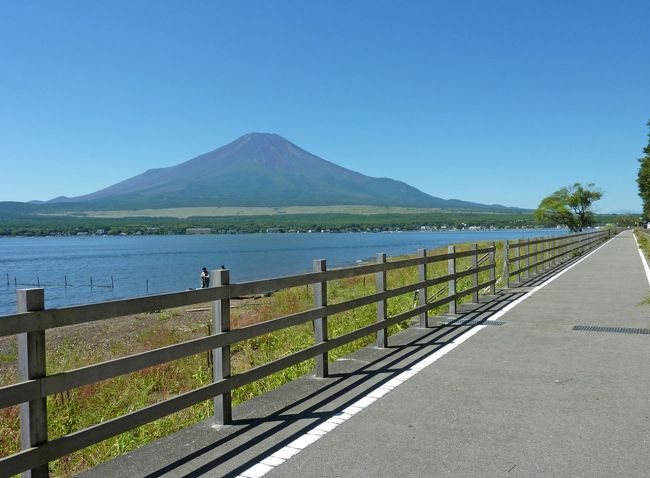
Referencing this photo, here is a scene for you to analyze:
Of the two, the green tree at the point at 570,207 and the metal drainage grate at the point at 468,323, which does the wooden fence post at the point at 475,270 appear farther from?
the green tree at the point at 570,207

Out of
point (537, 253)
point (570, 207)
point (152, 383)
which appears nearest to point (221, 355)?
point (152, 383)

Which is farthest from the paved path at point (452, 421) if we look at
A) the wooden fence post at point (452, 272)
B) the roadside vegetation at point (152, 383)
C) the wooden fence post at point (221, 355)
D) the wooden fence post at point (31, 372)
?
the wooden fence post at point (452, 272)

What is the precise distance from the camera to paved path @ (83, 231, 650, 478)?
13.9ft

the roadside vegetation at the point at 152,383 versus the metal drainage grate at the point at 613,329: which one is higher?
the metal drainage grate at the point at 613,329

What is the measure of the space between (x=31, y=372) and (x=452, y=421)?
332 centimetres

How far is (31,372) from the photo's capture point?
140 inches

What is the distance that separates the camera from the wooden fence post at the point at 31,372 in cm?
354

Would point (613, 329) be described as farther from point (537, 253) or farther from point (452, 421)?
point (537, 253)

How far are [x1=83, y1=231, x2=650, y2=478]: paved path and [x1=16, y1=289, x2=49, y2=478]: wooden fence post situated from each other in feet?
2.49

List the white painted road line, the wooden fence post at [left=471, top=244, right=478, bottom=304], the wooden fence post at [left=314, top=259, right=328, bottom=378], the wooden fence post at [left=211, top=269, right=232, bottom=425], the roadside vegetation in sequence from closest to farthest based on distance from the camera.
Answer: the white painted road line → the wooden fence post at [left=211, top=269, right=232, bottom=425] → the roadside vegetation → the wooden fence post at [left=314, top=259, right=328, bottom=378] → the wooden fence post at [left=471, top=244, right=478, bottom=304]

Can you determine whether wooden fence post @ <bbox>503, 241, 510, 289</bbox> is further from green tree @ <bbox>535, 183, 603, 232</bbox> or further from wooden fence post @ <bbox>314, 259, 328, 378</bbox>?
green tree @ <bbox>535, 183, 603, 232</bbox>

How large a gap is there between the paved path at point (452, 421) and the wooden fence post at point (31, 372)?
0.76m

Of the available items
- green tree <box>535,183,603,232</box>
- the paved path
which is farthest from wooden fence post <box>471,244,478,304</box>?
green tree <box>535,183,603,232</box>

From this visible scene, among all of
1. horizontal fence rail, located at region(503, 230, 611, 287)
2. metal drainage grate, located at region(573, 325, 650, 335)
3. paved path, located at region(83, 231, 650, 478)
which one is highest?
horizontal fence rail, located at region(503, 230, 611, 287)
